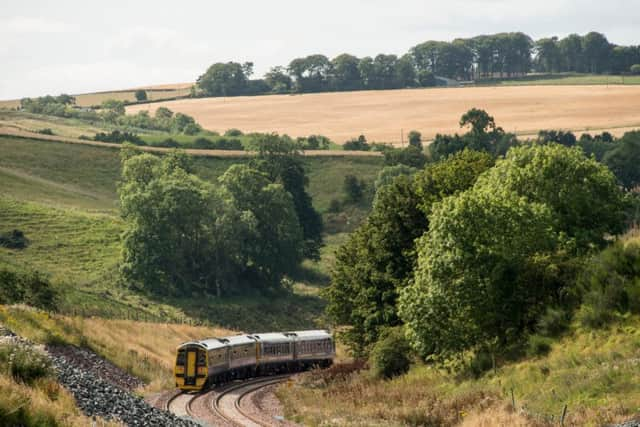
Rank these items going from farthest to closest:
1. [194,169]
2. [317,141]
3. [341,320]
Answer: [317,141] < [194,169] < [341,320]

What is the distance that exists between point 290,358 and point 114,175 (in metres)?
95.8

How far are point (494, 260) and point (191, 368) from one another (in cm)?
1617

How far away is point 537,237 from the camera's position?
4350cm

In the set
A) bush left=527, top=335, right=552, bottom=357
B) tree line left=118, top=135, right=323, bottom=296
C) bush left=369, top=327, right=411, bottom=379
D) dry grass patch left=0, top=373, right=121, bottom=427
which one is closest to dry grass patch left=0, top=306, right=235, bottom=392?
bush left=369, top=327, right=411, bottom=379

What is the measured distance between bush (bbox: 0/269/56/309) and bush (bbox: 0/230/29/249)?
42158mm

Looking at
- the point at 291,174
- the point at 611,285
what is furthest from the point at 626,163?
the point at 611,285

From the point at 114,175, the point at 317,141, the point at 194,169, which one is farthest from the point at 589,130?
the point at 114,175

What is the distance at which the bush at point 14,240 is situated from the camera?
356ft

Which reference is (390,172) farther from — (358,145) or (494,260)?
(494,260)

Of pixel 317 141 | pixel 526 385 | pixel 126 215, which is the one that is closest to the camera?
pixel 526 385

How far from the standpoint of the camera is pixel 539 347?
38312mm

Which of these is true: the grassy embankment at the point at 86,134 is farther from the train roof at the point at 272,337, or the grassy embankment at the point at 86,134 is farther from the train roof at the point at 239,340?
the train roof at the point at 239,340

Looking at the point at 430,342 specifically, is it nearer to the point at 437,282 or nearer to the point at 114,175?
the point at 437,282

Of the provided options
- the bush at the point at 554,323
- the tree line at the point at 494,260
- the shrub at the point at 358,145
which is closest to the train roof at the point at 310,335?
the tree line at the point at 494,260
